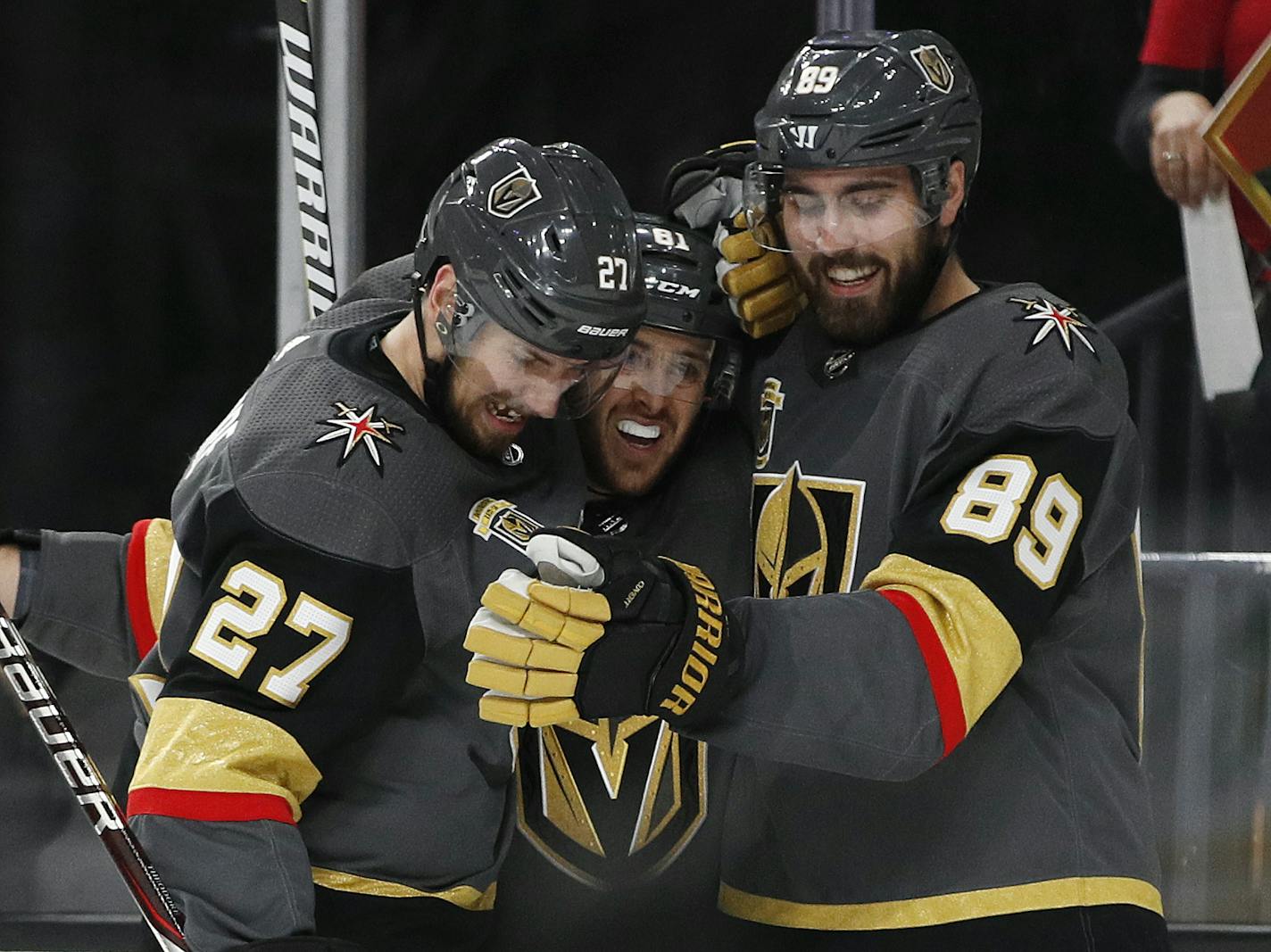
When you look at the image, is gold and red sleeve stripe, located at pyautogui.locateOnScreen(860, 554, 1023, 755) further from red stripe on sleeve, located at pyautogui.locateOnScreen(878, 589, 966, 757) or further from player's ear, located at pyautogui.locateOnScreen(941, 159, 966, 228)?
player's ear, located at pyautogui.locateOnScreen(941, 159, 966, 228)

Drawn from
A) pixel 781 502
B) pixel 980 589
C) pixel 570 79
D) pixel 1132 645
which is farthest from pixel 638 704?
pixel 570 79

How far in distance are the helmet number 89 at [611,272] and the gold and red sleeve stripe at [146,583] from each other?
740 mm

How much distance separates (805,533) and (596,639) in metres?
0.49

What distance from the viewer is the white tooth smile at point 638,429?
1.88 meters

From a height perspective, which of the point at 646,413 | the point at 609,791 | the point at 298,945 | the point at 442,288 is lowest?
the point at 609,791

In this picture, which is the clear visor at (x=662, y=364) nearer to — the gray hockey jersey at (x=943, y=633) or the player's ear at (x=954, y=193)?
the gray hockey jersey at (x=943, y=633)

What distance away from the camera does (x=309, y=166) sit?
2244 millimetres

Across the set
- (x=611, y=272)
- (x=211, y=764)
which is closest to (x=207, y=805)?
(x=211, y=764)

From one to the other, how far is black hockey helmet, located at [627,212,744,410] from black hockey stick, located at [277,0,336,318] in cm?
51

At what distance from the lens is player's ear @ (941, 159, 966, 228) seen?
5.77ft

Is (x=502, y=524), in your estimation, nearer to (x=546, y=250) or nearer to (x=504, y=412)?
(x=504, y=412)

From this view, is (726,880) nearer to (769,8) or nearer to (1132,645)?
(1132,645)

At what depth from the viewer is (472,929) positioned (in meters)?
1.72

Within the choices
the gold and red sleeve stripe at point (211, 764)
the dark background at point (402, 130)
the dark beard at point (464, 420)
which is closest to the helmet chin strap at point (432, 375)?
the dark beard at point (464, 420)
